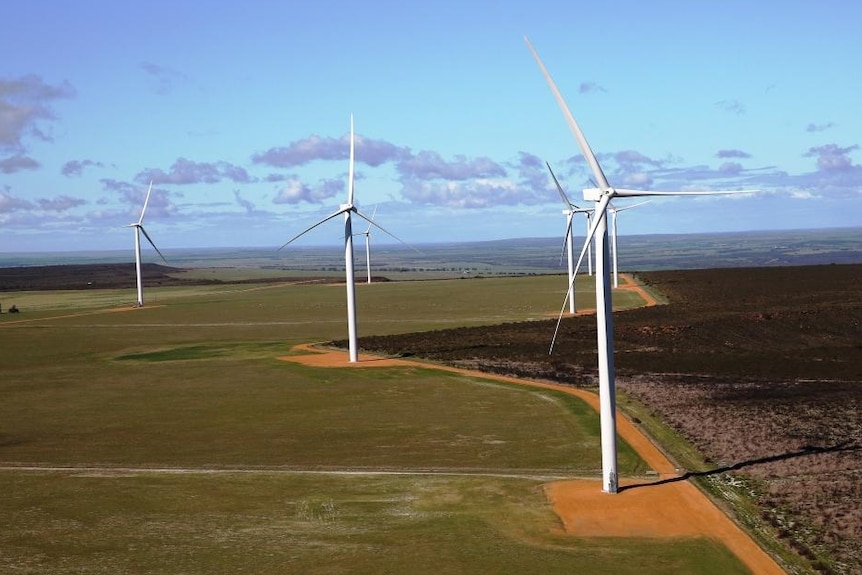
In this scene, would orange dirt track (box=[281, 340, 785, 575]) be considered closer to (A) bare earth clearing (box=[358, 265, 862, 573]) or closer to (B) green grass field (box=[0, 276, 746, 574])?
(B) green grass field (box=[0, 276, 746, 574])

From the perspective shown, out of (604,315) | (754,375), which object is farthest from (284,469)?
(754,375)

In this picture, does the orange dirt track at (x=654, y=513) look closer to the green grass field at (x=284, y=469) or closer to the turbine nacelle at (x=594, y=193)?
the green grass field at (x=284, y=469)

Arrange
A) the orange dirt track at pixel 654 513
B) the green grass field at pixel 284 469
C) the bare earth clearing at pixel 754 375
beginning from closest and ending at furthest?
1. the green grass field at pixel 284 469
2. the orange dirt track at pixel 654 513
3. the bare earth clearing at pixel 754 375

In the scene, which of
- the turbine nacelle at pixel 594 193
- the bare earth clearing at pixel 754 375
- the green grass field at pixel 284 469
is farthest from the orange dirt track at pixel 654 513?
the turbine nacelle at pixel 594 193

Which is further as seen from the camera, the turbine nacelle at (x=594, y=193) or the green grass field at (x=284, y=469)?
the turbine nacelle at (x=594, y=193)

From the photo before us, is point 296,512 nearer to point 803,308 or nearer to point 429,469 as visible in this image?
point 429,469

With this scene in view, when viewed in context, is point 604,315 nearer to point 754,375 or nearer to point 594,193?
point 594,193

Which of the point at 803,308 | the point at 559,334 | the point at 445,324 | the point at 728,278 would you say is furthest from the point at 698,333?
the point at 728,278
